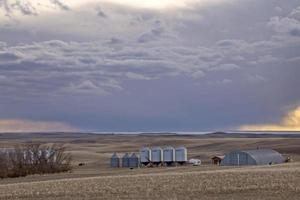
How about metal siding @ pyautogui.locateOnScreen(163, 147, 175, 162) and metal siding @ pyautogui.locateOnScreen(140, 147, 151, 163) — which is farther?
metal siding @ pyautogui.locateOnScreen(140, 147, 151, 163)

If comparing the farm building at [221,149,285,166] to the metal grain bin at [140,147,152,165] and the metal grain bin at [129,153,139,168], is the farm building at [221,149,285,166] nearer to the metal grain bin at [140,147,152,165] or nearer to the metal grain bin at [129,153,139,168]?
the metal grain bin at [140,147,152,165]

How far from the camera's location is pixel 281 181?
117ft

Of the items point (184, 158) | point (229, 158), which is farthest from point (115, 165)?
point (229, 158)

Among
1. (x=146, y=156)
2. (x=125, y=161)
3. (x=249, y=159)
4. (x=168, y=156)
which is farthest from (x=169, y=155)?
(x=249, y=159)

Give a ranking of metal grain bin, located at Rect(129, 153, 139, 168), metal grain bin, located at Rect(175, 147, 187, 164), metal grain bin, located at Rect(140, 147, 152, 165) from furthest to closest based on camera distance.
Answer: metal grain bin, located at Rect(129, 153, 139, 168) → metal grain bin, located at Rect(140, 147, 152, 165) → metal grain bin, located at Rect(175, 147, 187, 164)

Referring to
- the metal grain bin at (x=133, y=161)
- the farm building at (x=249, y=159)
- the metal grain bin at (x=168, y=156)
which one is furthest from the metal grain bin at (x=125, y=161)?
the farm building at (x=249, y=159)

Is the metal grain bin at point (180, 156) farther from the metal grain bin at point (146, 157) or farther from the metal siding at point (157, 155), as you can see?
the metal grain bin at point (146, 157)

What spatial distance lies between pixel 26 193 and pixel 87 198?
545cm

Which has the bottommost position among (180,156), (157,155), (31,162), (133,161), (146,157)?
(31,162)

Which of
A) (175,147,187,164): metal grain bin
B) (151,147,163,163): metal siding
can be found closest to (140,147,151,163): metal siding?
(151,147,163,163): metal siding

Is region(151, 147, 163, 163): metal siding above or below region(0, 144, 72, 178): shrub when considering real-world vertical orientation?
above

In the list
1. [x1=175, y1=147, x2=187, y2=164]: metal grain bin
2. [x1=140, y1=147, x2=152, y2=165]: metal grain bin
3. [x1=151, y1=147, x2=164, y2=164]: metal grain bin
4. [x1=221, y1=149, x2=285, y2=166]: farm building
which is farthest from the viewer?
[x1=140, y1=147, x2=152, y2=165]: metal grain bin

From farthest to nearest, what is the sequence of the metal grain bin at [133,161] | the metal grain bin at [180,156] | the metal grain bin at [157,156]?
1. the metal grain bin at [133,161]
2. the metal grain bin at [180,156]
3. the metal grain bin at [157,156]

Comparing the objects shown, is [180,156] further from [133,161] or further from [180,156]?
[133,161]
